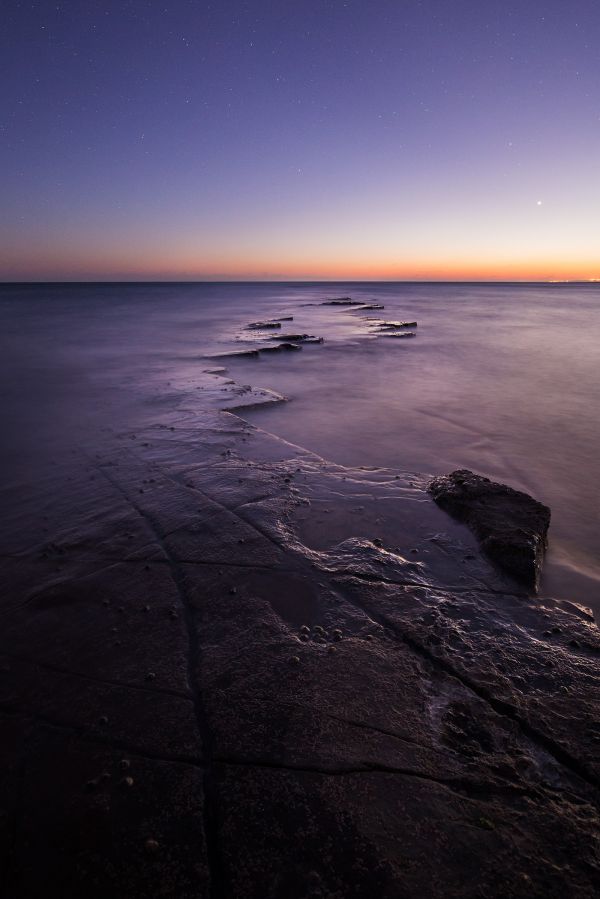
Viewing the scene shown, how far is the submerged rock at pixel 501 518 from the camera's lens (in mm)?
3639

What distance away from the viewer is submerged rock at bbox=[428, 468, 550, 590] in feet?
11.9

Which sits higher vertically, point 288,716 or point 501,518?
point 501,518

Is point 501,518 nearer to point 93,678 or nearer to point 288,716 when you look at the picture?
point 288,716

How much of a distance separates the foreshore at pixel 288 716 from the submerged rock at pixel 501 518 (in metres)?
0.19

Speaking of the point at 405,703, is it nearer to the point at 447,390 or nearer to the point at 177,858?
the point at 177,858

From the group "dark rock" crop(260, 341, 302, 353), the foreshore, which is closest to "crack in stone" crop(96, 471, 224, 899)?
the foreshore

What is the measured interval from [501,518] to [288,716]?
111 inches

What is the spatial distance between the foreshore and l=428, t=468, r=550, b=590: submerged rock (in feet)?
0.61

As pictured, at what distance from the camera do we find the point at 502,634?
2.93m

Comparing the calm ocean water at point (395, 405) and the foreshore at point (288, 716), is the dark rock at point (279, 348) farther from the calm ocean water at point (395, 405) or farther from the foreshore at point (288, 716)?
the foreshore at point (288, 716)

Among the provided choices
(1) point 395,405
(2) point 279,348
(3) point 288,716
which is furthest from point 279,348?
(3) point 288,716

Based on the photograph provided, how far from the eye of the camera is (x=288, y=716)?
2357 millimetres

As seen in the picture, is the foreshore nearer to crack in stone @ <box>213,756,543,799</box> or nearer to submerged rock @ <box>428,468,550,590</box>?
crack in stone @ <box>213,756,543,799</box>

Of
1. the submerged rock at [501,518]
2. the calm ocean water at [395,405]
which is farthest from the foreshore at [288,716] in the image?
the calm ocean water at [395,405]
